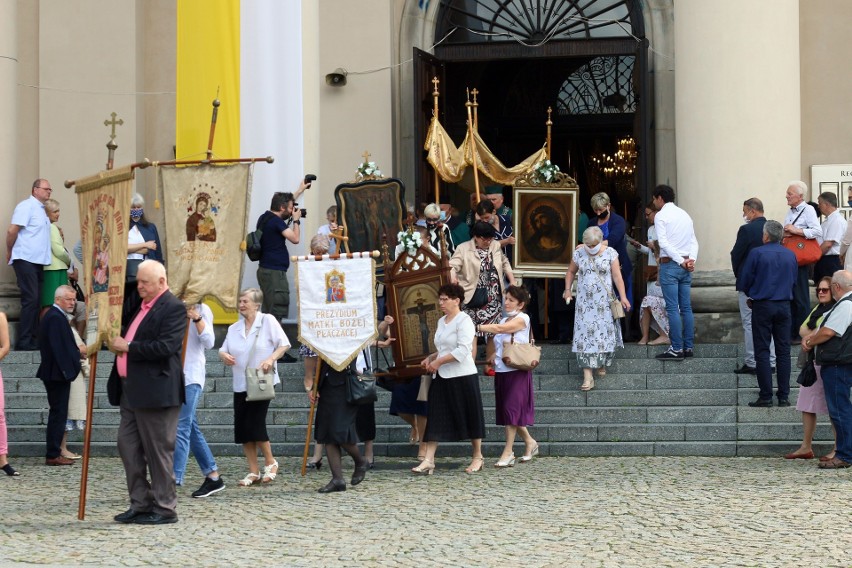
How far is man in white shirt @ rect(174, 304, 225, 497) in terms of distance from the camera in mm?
10953

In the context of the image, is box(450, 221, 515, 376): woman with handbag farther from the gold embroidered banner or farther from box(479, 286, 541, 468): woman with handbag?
the gold embroidered banner

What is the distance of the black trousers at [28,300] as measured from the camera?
628 inches

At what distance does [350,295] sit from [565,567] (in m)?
4.31

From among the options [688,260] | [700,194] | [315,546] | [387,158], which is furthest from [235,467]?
[387,158]

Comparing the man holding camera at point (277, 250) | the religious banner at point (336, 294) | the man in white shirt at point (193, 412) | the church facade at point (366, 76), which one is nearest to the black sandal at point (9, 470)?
the man in white shirt at point (193, 412)

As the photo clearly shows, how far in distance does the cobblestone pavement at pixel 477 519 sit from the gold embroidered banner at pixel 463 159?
553 centimetres

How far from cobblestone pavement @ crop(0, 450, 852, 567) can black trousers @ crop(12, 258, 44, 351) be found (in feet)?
12.7

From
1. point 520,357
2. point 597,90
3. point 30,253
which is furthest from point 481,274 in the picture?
point 597,90

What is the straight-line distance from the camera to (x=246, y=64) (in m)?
15.5

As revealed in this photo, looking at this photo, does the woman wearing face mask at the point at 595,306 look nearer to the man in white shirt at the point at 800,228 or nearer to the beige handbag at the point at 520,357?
the beige handbag at the point at 520,357

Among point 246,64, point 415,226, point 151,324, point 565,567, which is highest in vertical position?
point 246,64

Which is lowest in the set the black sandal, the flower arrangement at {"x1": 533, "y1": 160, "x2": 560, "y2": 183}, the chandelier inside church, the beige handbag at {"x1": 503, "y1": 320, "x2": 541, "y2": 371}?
the black sandal

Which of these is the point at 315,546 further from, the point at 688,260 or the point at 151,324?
the point at 688,260

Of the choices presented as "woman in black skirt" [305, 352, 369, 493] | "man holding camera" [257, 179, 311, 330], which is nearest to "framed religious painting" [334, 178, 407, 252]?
"man holding camera" [257, 179, 311, 330]
